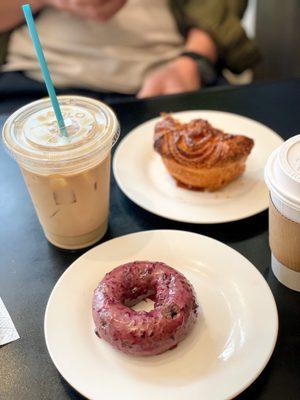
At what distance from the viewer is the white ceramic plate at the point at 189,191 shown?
42.7 inches

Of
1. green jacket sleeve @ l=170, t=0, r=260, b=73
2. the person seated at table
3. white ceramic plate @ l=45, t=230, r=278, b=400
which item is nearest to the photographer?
white ceramic plate @ l=45, t=230, r=278, b=400

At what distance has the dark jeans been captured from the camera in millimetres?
1601

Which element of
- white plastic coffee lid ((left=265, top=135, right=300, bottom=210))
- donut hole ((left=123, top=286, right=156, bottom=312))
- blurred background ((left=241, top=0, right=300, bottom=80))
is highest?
white plastic coffee lid ((left=265, top=135, right=300, bottom=210))

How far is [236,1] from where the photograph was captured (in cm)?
181

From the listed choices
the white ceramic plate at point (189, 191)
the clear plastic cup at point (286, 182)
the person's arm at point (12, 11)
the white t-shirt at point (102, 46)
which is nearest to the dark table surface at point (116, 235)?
the white ceramic plate at point (189, 191)

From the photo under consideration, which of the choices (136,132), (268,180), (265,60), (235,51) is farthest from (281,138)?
(265,60)

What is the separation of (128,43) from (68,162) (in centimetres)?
87

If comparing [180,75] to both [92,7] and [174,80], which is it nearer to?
Result: [174,80]

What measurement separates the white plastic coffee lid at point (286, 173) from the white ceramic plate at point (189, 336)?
18 cm

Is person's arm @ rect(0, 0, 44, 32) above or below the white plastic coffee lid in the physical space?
above

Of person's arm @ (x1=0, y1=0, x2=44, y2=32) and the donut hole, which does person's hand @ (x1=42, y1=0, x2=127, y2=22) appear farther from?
the donut hole

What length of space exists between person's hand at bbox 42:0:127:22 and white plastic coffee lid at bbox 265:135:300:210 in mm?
862

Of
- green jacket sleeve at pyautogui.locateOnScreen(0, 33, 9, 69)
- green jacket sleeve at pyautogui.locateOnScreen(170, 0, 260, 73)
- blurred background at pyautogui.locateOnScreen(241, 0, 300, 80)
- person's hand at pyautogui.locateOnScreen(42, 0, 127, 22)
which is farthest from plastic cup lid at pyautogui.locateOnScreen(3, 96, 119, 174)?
blurred background at pyautogui.locateOnScreen(241, 0, 300, 80)

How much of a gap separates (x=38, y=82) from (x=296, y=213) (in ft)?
3.58
